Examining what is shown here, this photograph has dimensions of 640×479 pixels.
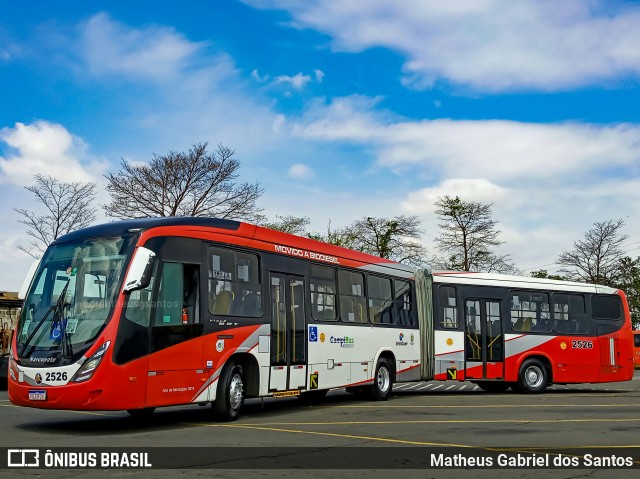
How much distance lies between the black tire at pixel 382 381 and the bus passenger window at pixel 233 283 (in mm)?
5425

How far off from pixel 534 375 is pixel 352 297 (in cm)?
740

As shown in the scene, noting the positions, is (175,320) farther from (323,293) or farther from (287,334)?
(323,293)

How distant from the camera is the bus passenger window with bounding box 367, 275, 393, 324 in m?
18.9

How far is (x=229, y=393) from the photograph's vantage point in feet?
43.8

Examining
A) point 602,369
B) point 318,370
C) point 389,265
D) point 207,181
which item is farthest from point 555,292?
point 207,181

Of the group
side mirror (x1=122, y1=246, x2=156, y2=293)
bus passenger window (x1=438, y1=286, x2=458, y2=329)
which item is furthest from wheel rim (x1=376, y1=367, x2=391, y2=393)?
side mirror (x1=122, y1=246, x2=156, y2=293)

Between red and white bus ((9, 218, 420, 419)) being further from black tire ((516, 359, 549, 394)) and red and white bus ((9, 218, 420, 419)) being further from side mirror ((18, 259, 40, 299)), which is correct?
black tire ((516, 359, 549, 394))

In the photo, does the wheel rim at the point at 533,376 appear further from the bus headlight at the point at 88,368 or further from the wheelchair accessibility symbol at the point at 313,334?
the bus headlight at the point at 88,368

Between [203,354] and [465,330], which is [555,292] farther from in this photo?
[203,354]

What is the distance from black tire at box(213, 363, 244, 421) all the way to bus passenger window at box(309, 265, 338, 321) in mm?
2870

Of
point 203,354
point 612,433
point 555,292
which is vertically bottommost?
point 612,433

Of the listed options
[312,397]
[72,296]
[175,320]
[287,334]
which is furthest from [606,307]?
[72,296]
